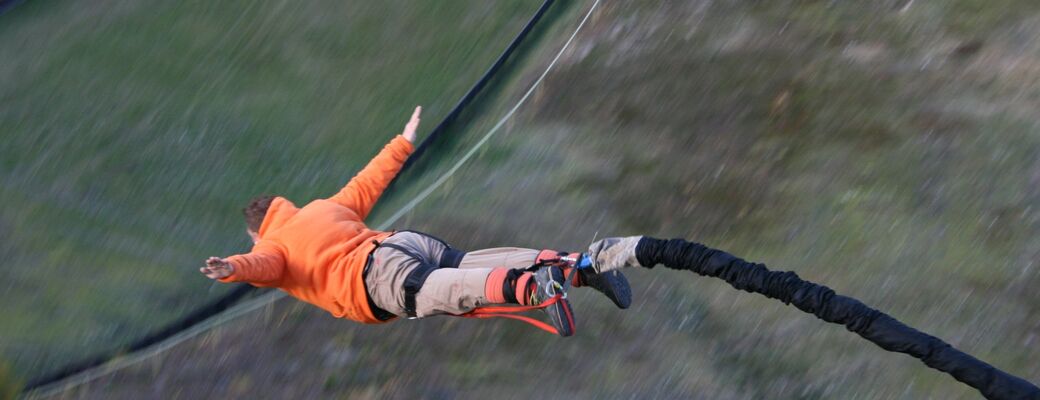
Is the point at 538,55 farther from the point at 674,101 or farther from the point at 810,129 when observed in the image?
the point at 810,129

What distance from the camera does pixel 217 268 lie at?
4500 millimetres

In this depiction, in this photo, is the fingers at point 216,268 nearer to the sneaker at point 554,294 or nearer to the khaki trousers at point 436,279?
the khaki trousers at point 436,279

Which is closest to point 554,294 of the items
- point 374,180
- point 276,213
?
point 374,180

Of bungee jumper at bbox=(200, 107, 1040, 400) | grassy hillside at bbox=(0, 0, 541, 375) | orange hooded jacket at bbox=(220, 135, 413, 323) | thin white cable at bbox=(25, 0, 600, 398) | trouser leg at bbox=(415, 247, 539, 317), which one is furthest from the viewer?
grassy hillside at bbox=(0, 0, 541, 375)

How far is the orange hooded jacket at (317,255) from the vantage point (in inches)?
194

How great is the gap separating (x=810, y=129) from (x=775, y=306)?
1.61 meters

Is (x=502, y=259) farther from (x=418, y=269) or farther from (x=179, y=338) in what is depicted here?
(x=179, y=338)

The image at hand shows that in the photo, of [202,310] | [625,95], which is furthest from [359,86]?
[202,310]

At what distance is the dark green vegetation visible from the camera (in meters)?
5.12

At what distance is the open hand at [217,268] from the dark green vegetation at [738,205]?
1020 mm

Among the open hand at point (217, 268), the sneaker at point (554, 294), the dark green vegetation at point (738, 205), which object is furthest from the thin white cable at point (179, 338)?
the sneaker at point (554, 294)

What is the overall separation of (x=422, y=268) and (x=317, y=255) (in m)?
0.52

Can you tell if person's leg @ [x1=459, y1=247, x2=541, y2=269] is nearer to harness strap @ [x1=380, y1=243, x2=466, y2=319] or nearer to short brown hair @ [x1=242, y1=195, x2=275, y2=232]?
harness strap @ [x1=380, y1=243, x2=466, y2=319]

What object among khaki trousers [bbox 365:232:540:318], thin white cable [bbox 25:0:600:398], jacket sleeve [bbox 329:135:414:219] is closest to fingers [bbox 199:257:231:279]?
khaki trousers [bbox 365:232:540:318]
